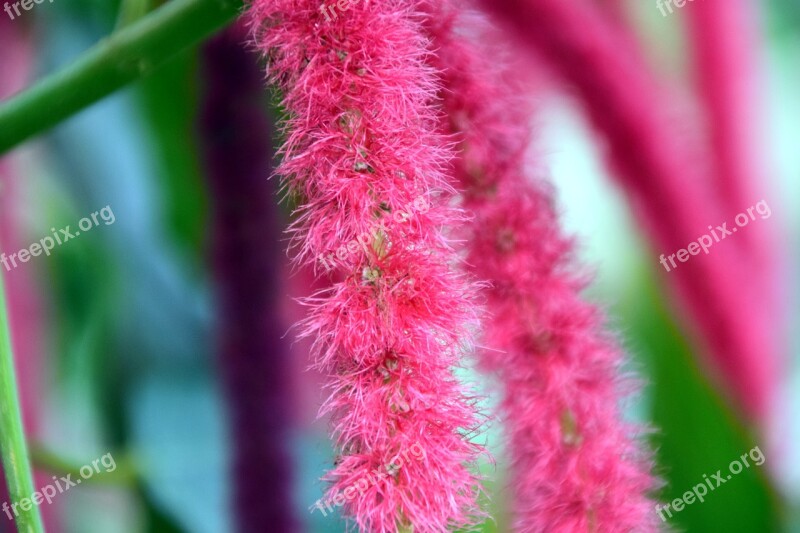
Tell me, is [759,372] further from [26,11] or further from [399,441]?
[26,11]

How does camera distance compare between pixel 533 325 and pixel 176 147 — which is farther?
pixel 176 147

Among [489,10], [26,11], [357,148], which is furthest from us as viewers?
[26,11]

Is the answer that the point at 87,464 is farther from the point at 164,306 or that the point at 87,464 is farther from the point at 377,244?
the point at 377,244

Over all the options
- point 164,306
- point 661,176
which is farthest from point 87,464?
point 661,176

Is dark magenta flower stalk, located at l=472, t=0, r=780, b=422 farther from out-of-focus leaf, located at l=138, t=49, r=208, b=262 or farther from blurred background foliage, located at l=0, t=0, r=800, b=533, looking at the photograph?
out-of-focus leaf, located at l=138, t=49, r=208, b=262

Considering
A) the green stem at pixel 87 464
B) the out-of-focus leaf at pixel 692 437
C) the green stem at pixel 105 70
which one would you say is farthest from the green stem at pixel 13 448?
the out-of-focus leaf at pixel 692 437

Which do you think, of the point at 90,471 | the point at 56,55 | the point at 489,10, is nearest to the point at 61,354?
the point at 90,471
